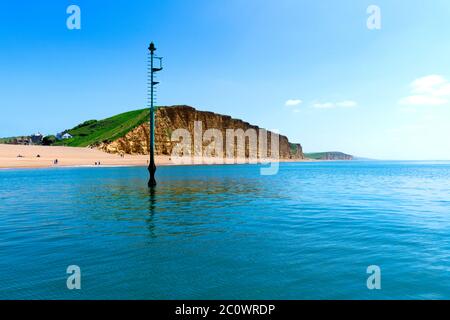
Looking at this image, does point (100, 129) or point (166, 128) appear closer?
point (166, 128)

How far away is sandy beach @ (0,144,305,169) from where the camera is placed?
81812 mm

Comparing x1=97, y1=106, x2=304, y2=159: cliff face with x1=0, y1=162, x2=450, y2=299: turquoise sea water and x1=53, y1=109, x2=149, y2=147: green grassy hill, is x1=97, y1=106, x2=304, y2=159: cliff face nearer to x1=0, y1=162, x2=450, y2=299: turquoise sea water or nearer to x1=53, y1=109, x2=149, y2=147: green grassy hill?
x1=53, y1=109, x2=149, y2=147: green grassy hill

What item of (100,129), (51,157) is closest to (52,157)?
(51,157)

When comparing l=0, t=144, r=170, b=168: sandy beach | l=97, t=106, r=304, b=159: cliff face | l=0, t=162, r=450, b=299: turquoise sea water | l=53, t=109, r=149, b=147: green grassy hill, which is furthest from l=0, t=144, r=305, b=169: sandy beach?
l=0, t=162, r=450, b=299: turquoise sea water

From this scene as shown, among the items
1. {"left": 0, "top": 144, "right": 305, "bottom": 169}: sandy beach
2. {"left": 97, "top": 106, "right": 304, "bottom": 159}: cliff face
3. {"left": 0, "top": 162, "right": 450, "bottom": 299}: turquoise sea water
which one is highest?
{"left": 97, "top": 106, "right": 304, "bottom": 159}: cliff face

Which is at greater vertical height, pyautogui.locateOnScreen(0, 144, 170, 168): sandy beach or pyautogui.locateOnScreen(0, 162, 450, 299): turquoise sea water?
pyautogui.locateOnScreen(0, 144, 170, 168): sandy beach

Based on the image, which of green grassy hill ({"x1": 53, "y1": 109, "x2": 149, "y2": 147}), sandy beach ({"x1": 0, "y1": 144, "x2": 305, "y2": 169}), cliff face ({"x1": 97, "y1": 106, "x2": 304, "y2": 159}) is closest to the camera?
sandy beach ({"x1": 0, "y1": 144, "x2": 305, "y2": 169})

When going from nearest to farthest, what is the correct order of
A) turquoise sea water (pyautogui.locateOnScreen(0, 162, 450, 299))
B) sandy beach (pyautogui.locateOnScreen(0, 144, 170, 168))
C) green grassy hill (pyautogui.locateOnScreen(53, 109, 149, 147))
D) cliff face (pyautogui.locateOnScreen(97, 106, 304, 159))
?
turquoise sea water (pyautogui.locateOnScreen(0, 162, 450, 299)) < sandy beach (pyautogui.locateOnScreen(0, 144, 170, 168)) < cliff face (pyautogui.locateOnScreen(97, 106, 304, 159)) < green grassy hill (pyautogui.locateOnScreen(53, 109, 149, 147))

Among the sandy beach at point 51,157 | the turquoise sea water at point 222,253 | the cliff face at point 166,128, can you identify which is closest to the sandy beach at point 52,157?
the sandy beach at point 51,157

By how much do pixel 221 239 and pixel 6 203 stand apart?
18.5 meters

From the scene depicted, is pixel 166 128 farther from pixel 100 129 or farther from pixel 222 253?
pixel 222 253

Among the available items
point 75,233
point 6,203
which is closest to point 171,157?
point 6,203

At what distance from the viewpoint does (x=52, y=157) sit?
97562mm

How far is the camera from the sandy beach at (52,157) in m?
81.8
